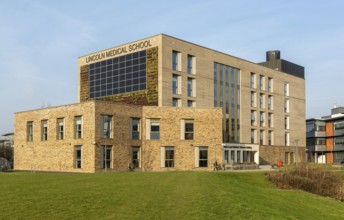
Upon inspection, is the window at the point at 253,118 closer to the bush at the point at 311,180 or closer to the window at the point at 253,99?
the window at the point at 253,99

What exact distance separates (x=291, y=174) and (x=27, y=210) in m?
24.7

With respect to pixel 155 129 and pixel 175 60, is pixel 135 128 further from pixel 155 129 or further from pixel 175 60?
pixel 175 60

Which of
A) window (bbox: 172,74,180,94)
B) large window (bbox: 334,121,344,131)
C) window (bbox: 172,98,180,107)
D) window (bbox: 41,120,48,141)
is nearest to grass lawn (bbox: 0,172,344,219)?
window (bbox: 41,120,48,141)

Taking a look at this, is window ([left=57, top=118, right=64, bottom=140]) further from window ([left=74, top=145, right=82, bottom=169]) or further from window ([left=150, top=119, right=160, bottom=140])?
window ([left=150, top=119, right=160, bottom=140])

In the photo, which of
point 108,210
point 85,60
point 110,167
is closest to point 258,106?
point 85,60

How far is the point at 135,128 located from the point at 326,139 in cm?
6366

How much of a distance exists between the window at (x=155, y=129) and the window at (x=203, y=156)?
555 centimetres

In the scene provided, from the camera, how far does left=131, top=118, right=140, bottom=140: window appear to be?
49619 millimetres

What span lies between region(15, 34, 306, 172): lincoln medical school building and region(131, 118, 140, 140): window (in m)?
0.12

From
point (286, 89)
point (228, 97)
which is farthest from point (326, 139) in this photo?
point (228, 97)

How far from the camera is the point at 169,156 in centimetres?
5041

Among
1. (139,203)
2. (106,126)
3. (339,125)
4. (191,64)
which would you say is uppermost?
(191,64)

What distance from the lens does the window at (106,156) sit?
1793 inches

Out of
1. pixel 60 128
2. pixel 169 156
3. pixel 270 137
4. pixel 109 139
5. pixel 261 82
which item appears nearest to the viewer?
pixel 109 139
